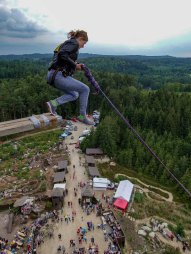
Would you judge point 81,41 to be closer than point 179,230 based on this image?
Yes

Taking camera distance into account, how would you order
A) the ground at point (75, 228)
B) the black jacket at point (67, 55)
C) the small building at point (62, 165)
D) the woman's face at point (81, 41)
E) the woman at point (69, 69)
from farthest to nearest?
the small building at point (62, 165) → the ground at point (75, 228) → the woman's face at point (81, 41) → the woman at point (69, 69) → the black jacket at point (67, 55)

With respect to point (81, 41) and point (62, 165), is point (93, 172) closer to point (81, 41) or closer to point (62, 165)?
point (62, 165)

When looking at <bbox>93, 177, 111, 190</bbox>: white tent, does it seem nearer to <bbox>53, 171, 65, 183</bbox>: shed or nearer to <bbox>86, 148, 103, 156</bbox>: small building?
<bbox>53, 171, 65, 183</bbox>: shed

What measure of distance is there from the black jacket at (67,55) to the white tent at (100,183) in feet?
129

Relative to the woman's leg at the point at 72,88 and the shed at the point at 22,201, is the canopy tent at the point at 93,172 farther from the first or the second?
the woman's leg at the point at 72,88

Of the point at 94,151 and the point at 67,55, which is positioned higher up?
the point at 67,55

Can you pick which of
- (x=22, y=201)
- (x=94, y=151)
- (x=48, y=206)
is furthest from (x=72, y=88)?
(x=94, y=151)

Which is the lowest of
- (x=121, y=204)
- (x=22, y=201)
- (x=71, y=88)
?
(x=22, y=201)

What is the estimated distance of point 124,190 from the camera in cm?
4494

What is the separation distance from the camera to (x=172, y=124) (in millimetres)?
69250

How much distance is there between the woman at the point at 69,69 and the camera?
30.1 feet

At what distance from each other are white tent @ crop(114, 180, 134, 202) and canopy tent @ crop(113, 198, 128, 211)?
56 cm

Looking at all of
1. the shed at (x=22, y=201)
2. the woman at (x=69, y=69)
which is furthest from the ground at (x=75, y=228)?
the woman at (x=69, y=69)

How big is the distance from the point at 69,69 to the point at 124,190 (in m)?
37.8
